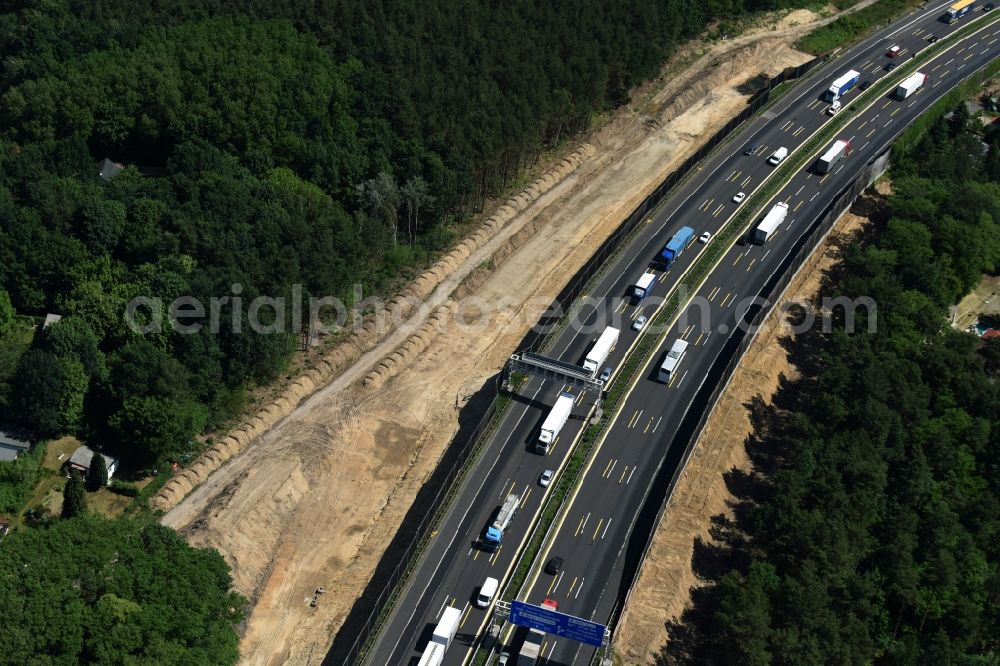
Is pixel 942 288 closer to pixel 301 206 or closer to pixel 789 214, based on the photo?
pixel 789 214

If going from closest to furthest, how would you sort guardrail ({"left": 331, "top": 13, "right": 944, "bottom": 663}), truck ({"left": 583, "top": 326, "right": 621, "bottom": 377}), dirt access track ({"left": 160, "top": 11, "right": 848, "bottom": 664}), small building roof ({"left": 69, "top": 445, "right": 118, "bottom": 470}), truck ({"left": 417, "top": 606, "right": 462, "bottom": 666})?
truck ({"left": 417, "top": 606, "right": 462, "bottom": 666}) → guardrail ({"left": 331, "top": 13, "right": 944, "bottom": 663}) → dirt access track ({"left": 160, "top": 11, "right": 848, "bottom": 664}) → small building roof ({"left": 69, "top": 445, "right": 118, "bottom": 470}) → truck ({"left": 583, "top": 326, "right": 621, "bottom": 377})

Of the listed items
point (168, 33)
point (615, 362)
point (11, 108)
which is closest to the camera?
point (615, 362)

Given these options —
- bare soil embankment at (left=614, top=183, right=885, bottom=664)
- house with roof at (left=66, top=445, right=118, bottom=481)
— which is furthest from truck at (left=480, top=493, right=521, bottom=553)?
house with roof at (left=66, top=445, right=118, bottom=481)

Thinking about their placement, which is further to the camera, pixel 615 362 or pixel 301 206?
pixel 301 206

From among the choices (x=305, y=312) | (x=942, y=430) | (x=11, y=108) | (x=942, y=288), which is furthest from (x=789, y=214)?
(x=11, y=108)

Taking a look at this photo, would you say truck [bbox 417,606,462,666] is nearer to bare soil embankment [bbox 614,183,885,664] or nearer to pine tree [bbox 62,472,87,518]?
bare soil embankment [bbox 614,183,885,664]

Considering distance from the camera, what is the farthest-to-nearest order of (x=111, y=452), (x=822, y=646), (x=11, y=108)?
(x=11, y=108)
(x=111, y=452)
(x=822, y=646)

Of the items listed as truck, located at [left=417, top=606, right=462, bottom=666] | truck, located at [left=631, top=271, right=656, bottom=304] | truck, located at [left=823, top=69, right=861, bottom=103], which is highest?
truck, located at [left=823, top=69, right=861, bottom=103]
